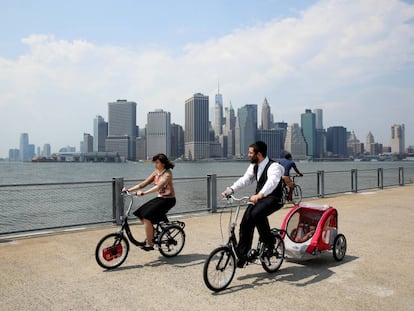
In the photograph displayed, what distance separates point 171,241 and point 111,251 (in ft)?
3.26

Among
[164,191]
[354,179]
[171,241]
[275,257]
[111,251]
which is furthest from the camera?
[354,179]

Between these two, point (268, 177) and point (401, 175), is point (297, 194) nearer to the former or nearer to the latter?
point (268, 177)

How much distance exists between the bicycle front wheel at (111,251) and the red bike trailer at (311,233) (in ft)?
7.72

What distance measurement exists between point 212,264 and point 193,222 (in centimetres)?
491

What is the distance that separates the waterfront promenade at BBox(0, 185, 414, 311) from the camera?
4.11 m

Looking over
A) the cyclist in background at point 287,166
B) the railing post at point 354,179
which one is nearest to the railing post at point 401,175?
the railing post at point 354,179

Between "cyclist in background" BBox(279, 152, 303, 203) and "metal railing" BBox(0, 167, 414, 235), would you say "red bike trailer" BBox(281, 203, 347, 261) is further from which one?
"cyclist in background" BBox(279, 152, 303, 203)

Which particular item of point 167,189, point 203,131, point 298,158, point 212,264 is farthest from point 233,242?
point 203,131

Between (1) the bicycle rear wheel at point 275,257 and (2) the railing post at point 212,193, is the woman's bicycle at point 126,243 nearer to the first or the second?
(1) the bicycle rear wheel at point 275,257

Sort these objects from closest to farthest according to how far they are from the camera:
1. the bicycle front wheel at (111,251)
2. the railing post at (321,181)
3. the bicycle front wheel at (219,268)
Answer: the bicycle front wheel at (219,268) → the bicycle front wheel at (111,251) → the railing post at (321,181)

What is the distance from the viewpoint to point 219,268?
4500 mm

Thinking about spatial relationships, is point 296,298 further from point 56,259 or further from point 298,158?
point 298,158

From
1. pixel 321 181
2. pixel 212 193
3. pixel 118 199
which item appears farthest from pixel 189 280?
pixel 321 181

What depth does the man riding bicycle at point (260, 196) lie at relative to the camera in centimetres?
476
